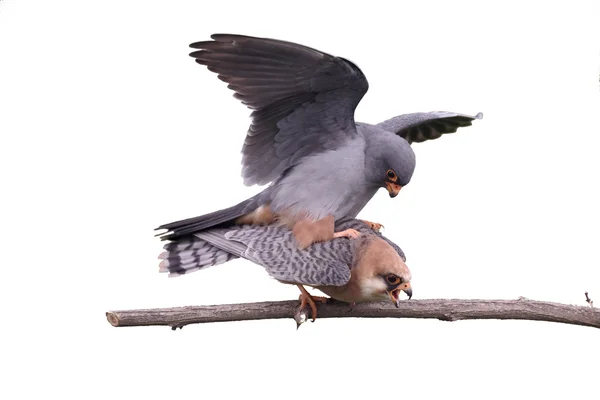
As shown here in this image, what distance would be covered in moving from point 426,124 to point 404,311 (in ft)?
3.61

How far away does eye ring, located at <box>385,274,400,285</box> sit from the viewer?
13.1ft

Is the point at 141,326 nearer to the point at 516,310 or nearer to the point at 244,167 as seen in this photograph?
the point at 244,167

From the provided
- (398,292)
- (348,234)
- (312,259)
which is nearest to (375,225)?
(348,234)

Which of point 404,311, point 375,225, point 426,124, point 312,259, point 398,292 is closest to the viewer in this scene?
point 312,259

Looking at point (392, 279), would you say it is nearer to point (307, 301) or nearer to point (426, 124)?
point (307, 301)

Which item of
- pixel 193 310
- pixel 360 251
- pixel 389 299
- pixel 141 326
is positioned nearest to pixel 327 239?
pixel 360 251

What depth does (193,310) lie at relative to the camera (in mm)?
4109

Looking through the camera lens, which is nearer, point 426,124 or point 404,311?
point 404,311

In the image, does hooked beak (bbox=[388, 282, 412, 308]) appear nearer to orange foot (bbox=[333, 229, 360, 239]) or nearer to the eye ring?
the eye ring

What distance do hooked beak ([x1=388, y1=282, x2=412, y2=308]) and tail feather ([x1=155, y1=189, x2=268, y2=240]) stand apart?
785 millimetres

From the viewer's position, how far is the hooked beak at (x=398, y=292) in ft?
13.1

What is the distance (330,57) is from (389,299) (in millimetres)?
1215

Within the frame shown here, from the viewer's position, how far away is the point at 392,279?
4.00m

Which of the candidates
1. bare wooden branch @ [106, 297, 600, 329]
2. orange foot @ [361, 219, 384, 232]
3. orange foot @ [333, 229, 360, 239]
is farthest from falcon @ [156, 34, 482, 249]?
bare wooden branch @ [106, 297, 600, 329]
